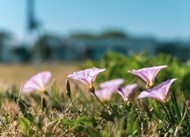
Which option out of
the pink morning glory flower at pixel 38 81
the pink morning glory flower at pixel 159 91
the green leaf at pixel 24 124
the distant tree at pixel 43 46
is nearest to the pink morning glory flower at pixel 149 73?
the pink morning glory flower at pixel 159 91

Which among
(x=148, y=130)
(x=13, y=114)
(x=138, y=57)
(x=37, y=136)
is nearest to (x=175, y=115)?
(x=148, y=130)

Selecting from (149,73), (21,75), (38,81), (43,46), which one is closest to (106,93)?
(38,81)

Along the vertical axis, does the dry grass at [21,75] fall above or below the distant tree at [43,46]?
above

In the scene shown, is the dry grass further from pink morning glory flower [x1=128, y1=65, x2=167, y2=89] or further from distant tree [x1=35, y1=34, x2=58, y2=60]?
distant tree [x1=35, y1=34, x2=58, y2=60]

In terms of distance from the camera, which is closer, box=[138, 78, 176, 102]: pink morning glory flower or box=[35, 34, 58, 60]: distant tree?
box=[138, 78, 176, 102]: pink morning glory flower

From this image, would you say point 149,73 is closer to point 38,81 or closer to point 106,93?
point 38,81

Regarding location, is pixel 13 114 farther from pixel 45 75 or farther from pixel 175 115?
pixel 175 115

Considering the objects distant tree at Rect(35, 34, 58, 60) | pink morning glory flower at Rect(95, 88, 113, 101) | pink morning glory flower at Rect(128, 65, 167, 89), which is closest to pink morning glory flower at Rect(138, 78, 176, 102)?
pink morning glory flower at Rect(128, 65, 167, 89)

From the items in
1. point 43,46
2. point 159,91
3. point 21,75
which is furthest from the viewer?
point 43,46

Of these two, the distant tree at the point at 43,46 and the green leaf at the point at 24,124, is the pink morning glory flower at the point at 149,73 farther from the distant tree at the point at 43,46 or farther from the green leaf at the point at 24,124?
the distant tree at the point at 43,46

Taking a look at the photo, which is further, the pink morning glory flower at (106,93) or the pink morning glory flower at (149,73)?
the pink morning glory flower at (106,93)

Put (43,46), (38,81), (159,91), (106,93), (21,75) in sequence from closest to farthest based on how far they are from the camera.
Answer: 1. (159,91)
2. (38,81)
3. (106,93)
4. (21,75)
5. (43,46)

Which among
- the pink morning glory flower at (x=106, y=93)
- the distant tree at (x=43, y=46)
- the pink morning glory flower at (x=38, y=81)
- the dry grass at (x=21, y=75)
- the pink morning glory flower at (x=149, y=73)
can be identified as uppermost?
the pink morning glory flower at (x=149, y=73)
